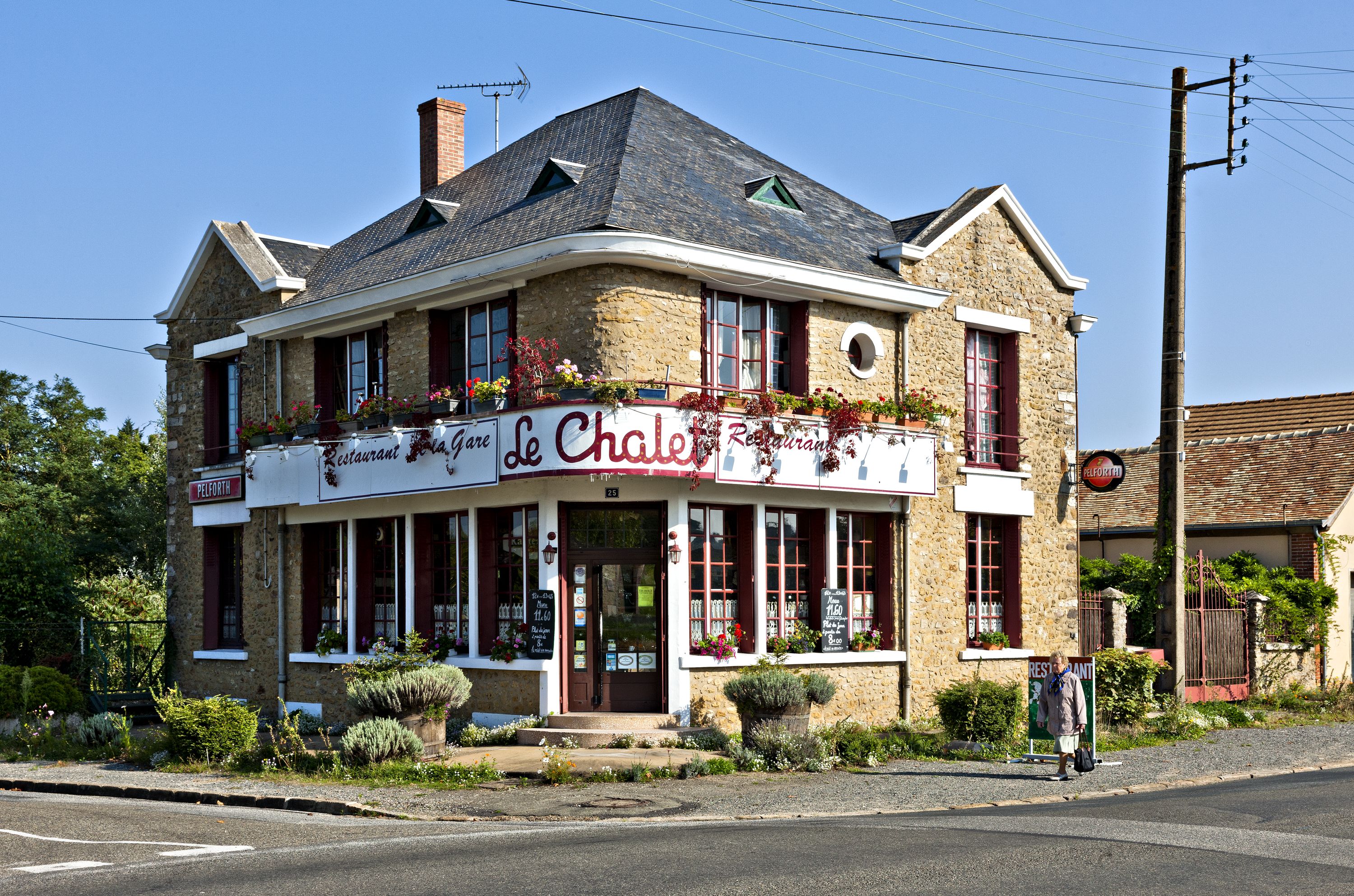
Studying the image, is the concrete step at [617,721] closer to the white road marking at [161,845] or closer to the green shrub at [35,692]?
the white road marking at [161,845]

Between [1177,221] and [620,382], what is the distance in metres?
9.57

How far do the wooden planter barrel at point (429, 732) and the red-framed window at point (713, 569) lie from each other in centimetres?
358

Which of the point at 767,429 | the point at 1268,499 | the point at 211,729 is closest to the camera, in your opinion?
the point at 211,729

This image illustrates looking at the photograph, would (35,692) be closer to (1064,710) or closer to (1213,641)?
(1064,710)

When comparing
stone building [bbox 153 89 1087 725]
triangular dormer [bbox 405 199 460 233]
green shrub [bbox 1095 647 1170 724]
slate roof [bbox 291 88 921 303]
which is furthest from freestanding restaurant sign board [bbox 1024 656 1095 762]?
triangular dormer [bbox 405 199 460 233]

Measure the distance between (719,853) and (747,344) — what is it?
33.6 ft

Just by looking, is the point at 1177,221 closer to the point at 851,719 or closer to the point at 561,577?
the point at 851,719

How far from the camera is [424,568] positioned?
20078mm

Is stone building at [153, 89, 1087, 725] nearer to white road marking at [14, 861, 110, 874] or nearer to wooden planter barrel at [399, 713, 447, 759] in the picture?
wooden planter barrel at [399, 713, 447, 759]

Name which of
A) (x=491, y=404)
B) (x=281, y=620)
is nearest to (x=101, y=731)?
(x=281, y=620)

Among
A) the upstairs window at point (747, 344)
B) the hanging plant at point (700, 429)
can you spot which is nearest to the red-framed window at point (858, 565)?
the upstairs window at point (747, 344)

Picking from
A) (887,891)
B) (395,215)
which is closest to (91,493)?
(395,215)

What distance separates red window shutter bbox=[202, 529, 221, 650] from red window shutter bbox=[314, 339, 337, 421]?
3924 millimetres

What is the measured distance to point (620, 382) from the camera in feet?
54.9
